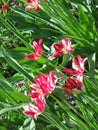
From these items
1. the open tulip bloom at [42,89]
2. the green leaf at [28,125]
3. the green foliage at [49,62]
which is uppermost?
the open tulip bloom at [42,89]

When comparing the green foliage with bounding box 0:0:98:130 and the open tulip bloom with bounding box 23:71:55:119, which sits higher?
the open tulip bloom with bounding box 23:71:55:119

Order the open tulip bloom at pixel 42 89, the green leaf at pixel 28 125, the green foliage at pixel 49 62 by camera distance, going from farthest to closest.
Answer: the green leaf at pixel 28 125 < the green foliage at pixel 49 62 < the open tulip bloom at pixel 42 89

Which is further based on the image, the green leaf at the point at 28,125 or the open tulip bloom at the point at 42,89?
the green leaf at the point at 28,125

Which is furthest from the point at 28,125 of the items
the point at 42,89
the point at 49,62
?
the point at 42,89

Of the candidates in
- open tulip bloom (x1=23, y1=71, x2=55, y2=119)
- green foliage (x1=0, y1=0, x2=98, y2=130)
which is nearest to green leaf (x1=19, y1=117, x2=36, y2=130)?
green foliage (x1=0, y1=0, x2=98, y2=130)

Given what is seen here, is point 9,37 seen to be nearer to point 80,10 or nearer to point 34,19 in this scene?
point 34,19

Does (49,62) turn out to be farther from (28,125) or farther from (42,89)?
(42,89)

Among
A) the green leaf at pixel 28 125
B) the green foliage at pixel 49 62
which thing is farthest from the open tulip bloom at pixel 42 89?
the green leaf at pixel 28 125

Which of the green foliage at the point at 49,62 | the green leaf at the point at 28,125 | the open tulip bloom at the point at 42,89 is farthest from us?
the green leaf at the point at 28,125

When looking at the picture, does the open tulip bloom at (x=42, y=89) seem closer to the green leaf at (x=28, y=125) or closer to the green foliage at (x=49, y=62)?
the green foliage at (x=49, y=62)

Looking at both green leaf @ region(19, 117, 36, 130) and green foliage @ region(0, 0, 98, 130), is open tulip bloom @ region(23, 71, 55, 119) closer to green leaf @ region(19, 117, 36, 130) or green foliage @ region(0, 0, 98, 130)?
green foliage @ region(0, 0, 98, 130)

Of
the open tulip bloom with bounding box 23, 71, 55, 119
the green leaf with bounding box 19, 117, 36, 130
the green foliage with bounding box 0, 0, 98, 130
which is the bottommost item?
the green leaf with bounding box 19, 117, 36, 130
